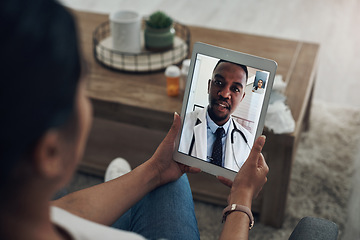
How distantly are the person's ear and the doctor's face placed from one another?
1.71 feet

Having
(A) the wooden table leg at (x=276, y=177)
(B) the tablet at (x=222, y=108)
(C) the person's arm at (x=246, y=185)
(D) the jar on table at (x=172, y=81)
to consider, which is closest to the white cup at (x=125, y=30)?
(D) the jar on table at (x=172, y=81)

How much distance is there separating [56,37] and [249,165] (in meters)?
0.57

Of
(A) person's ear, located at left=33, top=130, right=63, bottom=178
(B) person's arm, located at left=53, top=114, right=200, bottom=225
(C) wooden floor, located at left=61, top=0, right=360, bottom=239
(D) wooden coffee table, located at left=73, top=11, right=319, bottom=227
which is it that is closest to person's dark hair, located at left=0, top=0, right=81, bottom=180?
(A) person's ear, located at left=33, top=130, right=63, bottom=178

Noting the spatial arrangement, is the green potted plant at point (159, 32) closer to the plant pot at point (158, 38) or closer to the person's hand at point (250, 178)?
the plant pot at point (158, 38)

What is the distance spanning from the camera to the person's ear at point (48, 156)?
454mm

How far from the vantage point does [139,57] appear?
5.86 ft

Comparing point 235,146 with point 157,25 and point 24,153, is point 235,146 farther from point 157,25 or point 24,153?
point 157,25

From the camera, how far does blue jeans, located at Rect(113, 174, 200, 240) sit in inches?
35.0

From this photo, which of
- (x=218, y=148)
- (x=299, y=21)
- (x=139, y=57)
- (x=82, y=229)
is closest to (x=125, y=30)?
(x=139, y=57)

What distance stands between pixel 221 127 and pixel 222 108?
0.04 metres

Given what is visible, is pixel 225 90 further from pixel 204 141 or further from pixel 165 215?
pixel 165 215

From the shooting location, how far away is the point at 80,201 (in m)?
0.90

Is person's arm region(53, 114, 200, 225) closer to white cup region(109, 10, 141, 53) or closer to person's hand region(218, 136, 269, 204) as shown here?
person's hand region(218, 136, 269, 204)

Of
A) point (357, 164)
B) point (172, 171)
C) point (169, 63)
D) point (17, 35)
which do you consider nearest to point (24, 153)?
point (17, 35)
